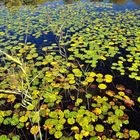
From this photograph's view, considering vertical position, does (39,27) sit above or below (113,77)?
below

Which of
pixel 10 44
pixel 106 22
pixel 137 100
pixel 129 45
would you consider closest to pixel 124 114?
pixel 137 100

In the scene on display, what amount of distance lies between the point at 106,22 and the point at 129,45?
2.14m

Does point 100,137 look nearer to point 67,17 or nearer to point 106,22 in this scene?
point 106,22

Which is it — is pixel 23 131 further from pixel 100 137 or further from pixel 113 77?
pixel 113 77

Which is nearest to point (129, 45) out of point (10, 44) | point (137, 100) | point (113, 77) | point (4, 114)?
point (113, 77)

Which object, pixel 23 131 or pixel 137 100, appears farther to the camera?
pixel 137 100

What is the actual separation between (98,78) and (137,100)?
3.00 ft

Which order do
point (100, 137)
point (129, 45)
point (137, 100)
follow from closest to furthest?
point (100, 137)
point (137, 100)
point (129, 45)

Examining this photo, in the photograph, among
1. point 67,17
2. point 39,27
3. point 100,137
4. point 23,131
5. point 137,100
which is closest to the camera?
point 100,137

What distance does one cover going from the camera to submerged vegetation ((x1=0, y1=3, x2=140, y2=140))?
128 inches

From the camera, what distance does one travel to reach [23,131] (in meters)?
3.28

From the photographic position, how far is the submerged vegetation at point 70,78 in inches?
128

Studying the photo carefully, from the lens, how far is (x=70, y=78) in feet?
14.4

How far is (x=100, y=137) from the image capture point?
119 inches
